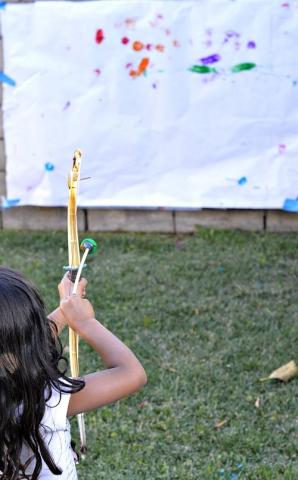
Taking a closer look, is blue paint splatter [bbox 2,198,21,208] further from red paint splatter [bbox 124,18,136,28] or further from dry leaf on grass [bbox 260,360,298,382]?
dry leaf on grass [bbox 260,360,298,382]

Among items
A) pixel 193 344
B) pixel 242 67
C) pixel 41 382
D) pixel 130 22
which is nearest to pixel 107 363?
pixel 41 382

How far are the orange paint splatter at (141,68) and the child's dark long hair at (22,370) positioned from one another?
12.3ft

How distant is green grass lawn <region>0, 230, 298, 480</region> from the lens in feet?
9.49

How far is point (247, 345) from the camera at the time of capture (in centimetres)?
372

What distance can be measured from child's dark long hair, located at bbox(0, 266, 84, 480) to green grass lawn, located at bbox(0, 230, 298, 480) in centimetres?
124

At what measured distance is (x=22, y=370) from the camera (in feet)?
5.11

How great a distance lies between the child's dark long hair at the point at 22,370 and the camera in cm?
154

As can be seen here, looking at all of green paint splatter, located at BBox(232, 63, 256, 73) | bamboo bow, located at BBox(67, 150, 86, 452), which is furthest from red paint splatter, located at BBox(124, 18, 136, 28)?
bamboo bow, located at BBox(67, 150, 86, 452)

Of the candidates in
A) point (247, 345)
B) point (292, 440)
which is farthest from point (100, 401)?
point (247, 345)

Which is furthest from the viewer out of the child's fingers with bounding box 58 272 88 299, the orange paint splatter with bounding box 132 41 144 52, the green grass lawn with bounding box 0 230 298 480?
the orange paint splatter with bounding box 132 41 144 52

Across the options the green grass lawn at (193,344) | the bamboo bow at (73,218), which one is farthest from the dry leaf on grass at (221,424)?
the bamboo bow at (73,218)

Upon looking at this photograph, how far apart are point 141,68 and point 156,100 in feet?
0.76

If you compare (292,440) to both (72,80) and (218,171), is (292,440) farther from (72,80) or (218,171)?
(72,80)

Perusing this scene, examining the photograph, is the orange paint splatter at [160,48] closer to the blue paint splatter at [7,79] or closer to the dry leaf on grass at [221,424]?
the blue paint splatter at [7,79]
